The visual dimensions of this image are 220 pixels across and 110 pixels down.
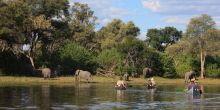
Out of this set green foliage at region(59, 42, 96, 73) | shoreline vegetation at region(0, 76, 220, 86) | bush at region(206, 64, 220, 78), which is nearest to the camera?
shoreline vegetation at region(0, 76, 220, 86)

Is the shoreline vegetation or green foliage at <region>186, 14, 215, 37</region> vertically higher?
green foliage at <region>186, 14, 215, 37</region>

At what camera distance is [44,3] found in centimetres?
9025

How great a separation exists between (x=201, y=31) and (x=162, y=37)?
36.2 metres

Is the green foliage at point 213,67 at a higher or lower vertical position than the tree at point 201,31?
lower

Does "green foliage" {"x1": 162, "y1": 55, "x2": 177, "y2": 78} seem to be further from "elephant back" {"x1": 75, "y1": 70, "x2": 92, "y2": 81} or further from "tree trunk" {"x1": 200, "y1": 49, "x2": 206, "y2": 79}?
"elephant back" {"x1": 75, "y1": 70, "x2": 92, "y2": 81}

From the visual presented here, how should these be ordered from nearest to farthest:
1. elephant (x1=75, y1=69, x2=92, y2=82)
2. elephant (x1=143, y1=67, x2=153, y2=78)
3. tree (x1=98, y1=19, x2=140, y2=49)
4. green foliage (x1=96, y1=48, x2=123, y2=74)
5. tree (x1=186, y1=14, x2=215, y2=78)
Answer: elephant (x1=75, y1=69, x2=92, y2=82)
elephant (x1=143, y1=67, x2=153, y2=78)
green foliage (x1=96, y1=48, x2=123, y2=74)
tree (x1=186, y1=14, x2=215, y2=78)
tree (x1=98, y1=19, x2=140, y2=49)

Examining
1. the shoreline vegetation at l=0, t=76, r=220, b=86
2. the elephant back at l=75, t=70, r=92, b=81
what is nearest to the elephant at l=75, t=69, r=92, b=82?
the elephant back at l=75, t=70, r=92, b=81

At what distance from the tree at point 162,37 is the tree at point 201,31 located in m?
33.9

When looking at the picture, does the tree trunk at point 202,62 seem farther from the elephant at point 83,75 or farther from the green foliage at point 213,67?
the elephant at point 83,75

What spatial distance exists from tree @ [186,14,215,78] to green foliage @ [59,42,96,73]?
65.7 ft

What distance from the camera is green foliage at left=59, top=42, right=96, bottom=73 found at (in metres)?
95.1

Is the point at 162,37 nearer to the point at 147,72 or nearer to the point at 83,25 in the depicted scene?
the point at 83,25

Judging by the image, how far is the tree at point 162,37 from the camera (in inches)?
5507

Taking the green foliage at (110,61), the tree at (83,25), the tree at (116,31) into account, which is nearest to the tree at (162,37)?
the tree at (116,31)
